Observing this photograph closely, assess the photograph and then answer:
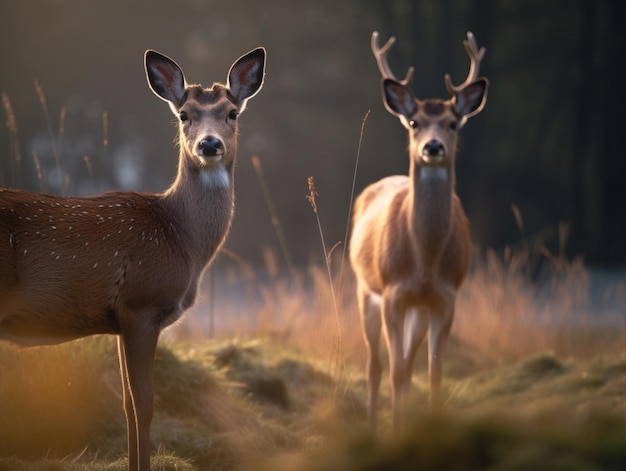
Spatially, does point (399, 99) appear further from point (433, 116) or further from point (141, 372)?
point (141, 372)

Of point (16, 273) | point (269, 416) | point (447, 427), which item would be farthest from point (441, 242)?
point (447, 427)

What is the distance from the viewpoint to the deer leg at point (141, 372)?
15.2 ft

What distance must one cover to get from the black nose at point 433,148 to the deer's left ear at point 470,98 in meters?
0.55

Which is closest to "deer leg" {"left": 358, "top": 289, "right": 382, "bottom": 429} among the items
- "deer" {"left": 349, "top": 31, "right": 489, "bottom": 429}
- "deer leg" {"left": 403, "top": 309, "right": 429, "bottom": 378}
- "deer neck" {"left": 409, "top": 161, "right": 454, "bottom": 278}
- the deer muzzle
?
"deer" {"left": 349, "top": 31, "right": 489, "bottom": 429}

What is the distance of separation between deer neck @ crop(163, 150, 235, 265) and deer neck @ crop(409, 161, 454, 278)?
5.76 ft

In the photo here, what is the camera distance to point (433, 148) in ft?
20.9

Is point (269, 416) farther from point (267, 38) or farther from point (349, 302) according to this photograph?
point (267, 38)

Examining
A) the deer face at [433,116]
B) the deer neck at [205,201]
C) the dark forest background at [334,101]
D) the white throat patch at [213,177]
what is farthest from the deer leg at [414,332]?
the dark forest background at [334,101]

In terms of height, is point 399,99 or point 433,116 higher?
point 399,99

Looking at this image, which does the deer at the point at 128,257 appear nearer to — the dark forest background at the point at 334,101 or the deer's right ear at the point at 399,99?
the deer's right ear at the point at 399,99

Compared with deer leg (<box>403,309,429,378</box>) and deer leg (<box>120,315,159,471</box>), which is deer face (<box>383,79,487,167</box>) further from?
deer leg (<box>120,315,159,471</box>)

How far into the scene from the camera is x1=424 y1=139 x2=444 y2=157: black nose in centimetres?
636

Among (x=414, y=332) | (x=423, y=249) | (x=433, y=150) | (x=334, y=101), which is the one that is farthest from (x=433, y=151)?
(x=334, y=101)

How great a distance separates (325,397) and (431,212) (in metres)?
1.59
